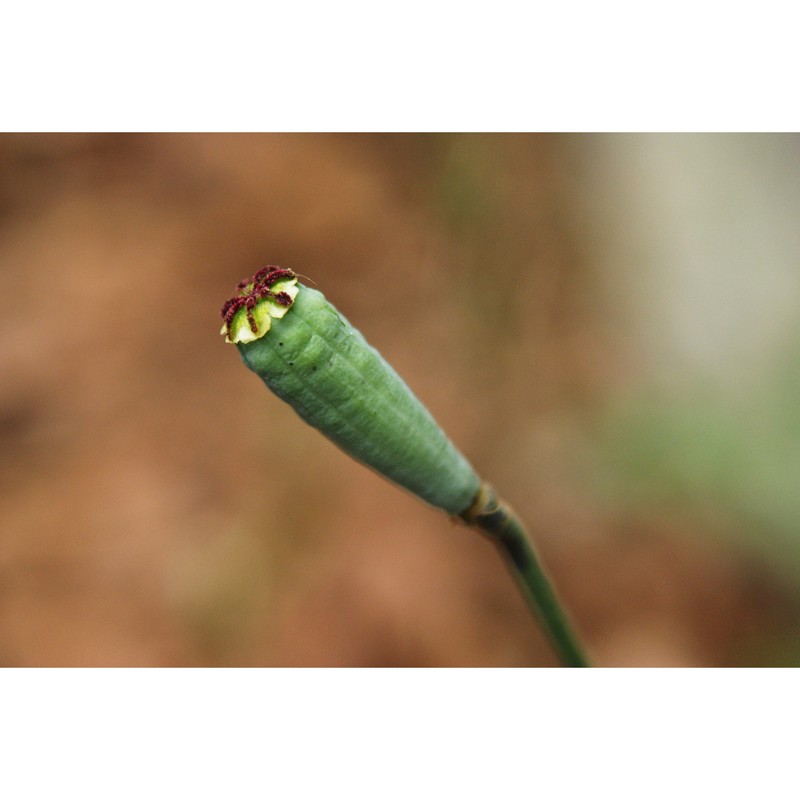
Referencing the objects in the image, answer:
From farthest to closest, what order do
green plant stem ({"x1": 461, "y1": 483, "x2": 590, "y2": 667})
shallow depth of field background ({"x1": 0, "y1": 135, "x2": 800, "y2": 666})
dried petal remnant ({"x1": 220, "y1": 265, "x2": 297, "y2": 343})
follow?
shallow depth of field background ({"x1": 0, "y1": 135, "x2": 800, "y2": 666}), green plant stem ({"x1": 461, "y1": 483, "x2": 590, "y2": 667}), dried petal remnant ({"x1": 220, "y1": 265, "x2": 297, "y2": 343})

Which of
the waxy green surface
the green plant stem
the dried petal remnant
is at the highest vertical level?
the dried petal remnant

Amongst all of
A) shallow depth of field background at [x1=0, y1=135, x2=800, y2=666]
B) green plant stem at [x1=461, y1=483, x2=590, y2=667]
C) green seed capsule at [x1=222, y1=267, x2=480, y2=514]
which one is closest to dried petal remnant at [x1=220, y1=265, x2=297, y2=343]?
green seed capsule at [x1=222, y1=267, x2=480, y2=514]

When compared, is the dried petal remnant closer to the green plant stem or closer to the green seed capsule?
the green seed capsule

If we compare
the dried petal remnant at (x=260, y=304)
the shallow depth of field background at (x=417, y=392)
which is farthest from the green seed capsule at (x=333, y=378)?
the shallow depth of field background at (x=417, y=392)

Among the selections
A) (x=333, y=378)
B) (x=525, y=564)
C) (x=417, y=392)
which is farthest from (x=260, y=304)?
(x=417, y=392)

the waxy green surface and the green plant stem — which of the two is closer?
the waxy green surface

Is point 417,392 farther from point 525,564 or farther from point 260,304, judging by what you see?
point 260,304

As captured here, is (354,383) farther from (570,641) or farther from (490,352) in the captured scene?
(490,352)
